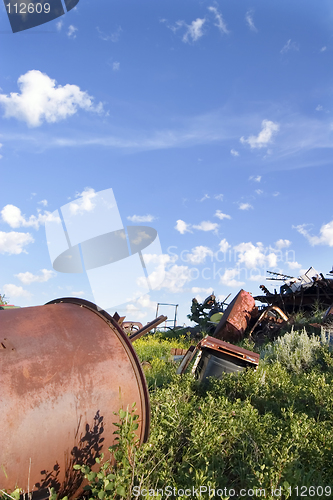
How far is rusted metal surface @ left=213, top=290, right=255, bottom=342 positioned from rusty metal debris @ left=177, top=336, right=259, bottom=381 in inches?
203

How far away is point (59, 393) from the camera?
277 centimetres

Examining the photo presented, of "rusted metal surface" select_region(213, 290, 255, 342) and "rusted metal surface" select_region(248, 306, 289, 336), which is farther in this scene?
"rusted metal surface" select_region(248, 306, 289, 336)

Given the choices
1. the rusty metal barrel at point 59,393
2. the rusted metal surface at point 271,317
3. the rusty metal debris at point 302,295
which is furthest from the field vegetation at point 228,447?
the rusty metal debris at point 302,295

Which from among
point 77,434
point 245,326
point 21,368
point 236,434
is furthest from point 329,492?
point 245,326

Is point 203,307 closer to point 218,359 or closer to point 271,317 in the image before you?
point 271,317

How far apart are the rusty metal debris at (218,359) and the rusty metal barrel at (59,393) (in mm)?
3170

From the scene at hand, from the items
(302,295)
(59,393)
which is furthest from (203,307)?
(59,393)

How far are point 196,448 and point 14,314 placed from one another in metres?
2.09

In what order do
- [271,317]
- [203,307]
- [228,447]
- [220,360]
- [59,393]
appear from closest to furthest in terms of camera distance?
[59,393], [228,447], [220,360], [271,317], [203,307]

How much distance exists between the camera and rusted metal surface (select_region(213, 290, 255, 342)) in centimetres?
1133

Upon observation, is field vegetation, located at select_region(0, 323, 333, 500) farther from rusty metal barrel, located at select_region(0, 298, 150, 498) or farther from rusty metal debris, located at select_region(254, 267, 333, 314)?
rusty metal debris, located at select_region(254, 267, 333, 314)

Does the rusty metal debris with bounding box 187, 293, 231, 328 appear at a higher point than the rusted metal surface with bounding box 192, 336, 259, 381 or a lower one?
higher

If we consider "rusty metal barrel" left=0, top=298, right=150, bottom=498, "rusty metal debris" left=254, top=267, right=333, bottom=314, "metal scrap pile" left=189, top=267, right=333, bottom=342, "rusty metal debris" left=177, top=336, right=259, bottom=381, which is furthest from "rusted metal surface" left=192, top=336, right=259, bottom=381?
"rusty metal debris" left=254, top=267, right=333, bottom=314

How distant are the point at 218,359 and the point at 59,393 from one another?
12.7ft
